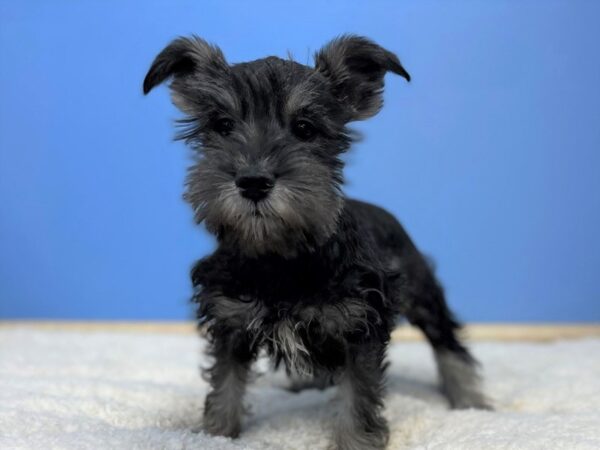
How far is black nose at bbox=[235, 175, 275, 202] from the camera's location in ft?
5.42

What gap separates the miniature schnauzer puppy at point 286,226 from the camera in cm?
172

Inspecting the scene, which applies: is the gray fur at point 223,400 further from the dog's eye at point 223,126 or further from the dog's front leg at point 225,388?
the dog's eye at point 223,126

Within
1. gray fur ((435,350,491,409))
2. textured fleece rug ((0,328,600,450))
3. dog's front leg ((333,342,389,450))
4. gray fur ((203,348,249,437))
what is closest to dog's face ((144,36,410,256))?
dog's front leg ((333,342,389,450))

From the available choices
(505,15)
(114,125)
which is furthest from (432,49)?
(114,125)

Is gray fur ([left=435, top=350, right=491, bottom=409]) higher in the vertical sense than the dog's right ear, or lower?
lower

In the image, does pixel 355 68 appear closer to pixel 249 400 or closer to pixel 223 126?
pixel 223 126

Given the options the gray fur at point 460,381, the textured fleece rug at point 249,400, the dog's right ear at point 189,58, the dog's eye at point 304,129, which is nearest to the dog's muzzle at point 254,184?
the dog's eye at point 304,129

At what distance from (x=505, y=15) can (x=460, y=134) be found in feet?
2.24

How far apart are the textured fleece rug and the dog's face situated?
672 mm

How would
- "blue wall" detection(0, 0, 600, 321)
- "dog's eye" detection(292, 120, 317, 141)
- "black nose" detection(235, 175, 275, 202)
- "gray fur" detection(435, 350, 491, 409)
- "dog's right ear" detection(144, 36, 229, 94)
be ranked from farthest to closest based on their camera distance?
1. "blue wall" detection(0, 0, 600, 321)
2. "gray fur" detection(435, 350, 491, 409)
3. "dog's right ear" detection(144, 36, 229, 94)
4. "dog's eye" detection(292, 120, 317, 141)
5. "black nose" detection(235, 175, 275, 202)

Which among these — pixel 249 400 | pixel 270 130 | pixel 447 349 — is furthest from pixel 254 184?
pixel 447 349

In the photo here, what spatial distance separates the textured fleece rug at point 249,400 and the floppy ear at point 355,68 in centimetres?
97

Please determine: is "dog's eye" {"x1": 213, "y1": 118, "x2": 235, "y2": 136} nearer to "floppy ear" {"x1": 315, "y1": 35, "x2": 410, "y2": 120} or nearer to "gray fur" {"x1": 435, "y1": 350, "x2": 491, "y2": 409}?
"floppy ear" {"x1": 315, "y1": 35, "x2": 410, "y2": 120}

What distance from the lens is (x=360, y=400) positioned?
199 cm
